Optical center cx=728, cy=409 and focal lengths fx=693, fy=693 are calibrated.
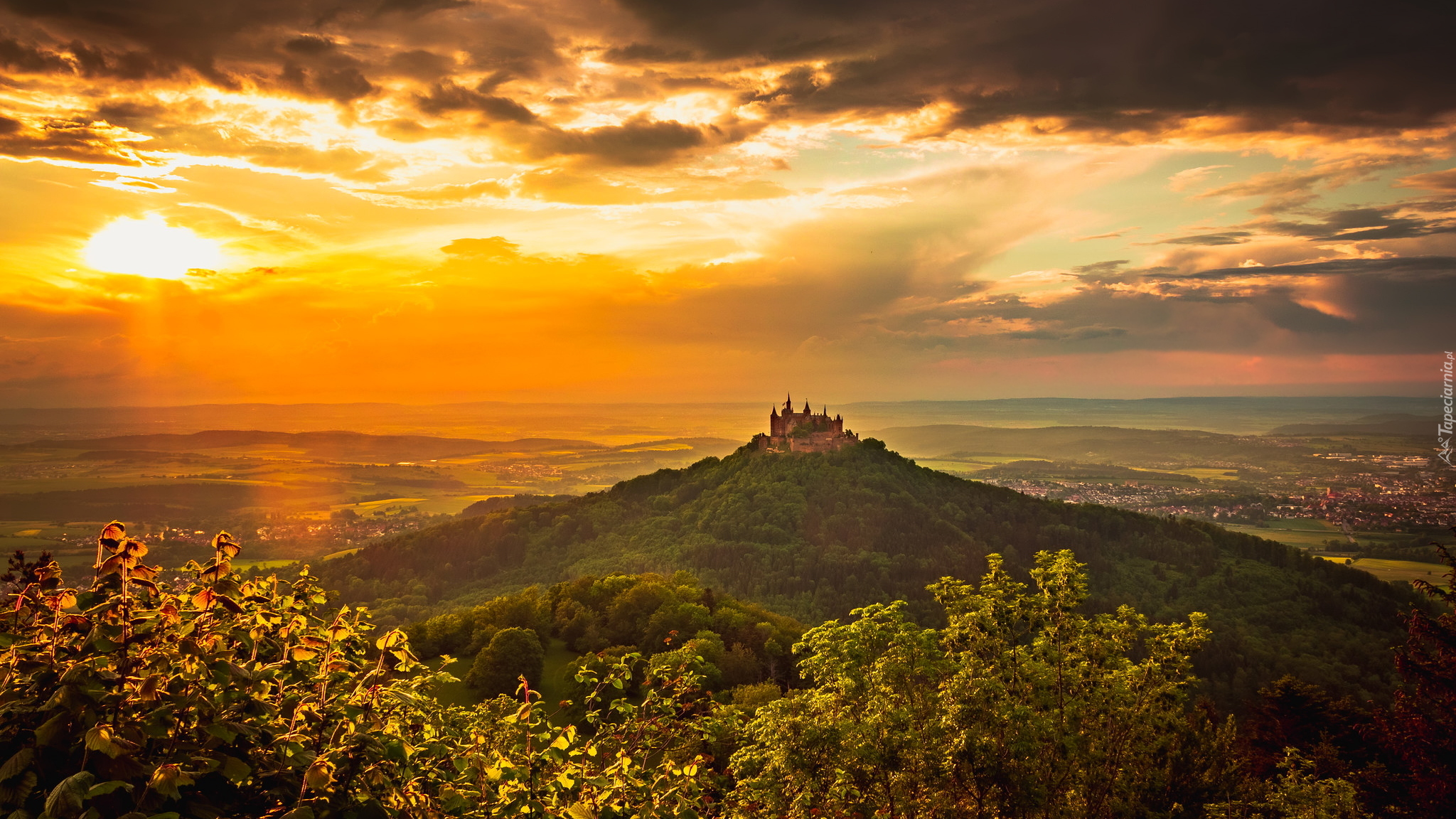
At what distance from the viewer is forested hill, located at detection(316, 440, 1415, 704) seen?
4001 inches

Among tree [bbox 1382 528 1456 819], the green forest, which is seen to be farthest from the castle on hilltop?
tree [bbox 1382 528 1456 819]

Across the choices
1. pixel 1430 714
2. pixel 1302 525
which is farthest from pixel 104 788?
pixel 1302 525

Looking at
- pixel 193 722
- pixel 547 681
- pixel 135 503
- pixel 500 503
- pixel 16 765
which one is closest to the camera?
pixel 16 765

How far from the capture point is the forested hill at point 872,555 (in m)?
102

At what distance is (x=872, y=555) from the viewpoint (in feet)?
408

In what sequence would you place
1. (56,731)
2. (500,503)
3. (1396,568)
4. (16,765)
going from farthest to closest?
(500,503) → (1396,568) → (56,731) → (16,765)

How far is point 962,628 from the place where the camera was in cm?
1570

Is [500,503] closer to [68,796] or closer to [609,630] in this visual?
[609,630]

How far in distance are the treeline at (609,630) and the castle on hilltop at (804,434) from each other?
82797 mm

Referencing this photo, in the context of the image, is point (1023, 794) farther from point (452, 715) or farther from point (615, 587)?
point (615, 587)

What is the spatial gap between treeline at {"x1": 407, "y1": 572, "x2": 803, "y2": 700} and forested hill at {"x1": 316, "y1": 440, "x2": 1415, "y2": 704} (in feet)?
120

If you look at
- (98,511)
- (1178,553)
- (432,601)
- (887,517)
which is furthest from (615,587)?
(1178,553)

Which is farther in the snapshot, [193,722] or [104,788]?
[193,722]

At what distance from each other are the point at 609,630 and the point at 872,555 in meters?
72.4
